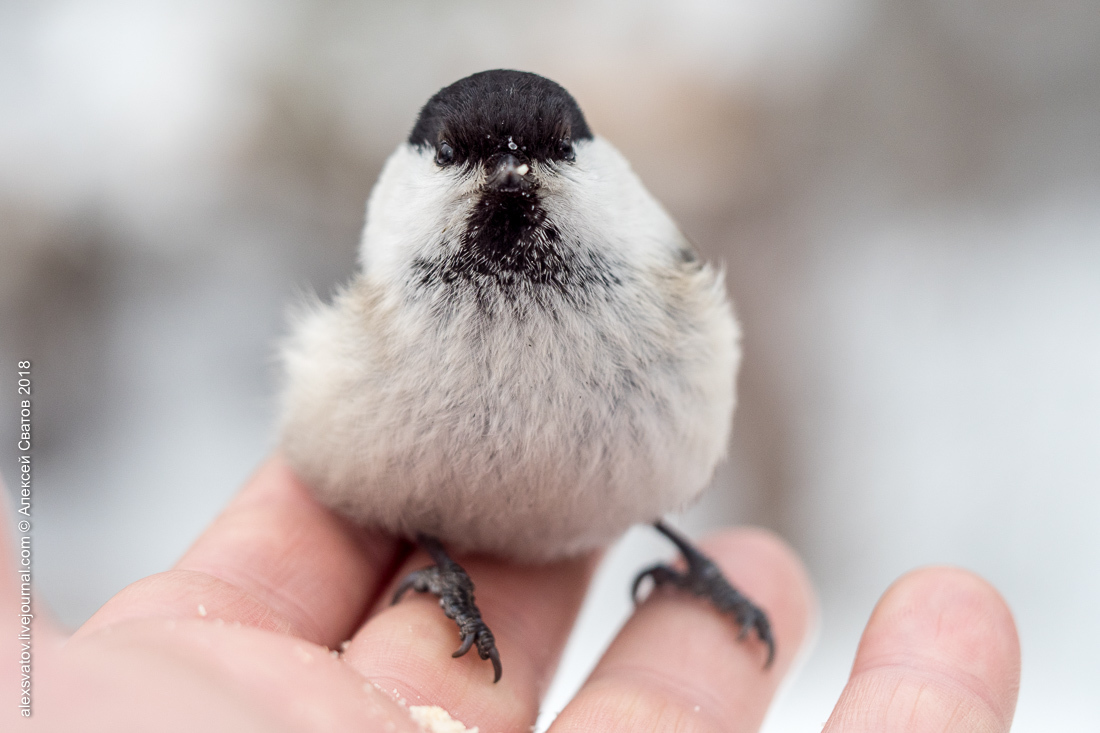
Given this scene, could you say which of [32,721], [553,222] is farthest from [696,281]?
[32,721]

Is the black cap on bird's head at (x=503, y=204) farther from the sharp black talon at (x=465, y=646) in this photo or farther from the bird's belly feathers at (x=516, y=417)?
the sharp black talon at (x=465, y=646)

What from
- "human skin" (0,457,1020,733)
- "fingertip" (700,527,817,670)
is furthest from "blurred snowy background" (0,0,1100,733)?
"human skin" (0,457,1020,733)

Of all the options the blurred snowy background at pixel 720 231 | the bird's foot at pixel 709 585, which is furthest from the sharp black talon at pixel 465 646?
the blurred snowy background at pixel 720 231

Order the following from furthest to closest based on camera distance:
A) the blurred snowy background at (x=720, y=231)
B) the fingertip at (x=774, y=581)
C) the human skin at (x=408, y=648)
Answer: the blurred snowy background at (x=720, y=231) → the fingertip at (x=774, y=581) → the human skin at (x=408, y=648)

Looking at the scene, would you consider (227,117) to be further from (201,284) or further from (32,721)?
(32,721)

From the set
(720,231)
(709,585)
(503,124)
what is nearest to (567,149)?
(503,124)

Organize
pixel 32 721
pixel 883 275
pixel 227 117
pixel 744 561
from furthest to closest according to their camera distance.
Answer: pixel 883 275, pixel 227 117, pixel 744 561, pixel 32 721

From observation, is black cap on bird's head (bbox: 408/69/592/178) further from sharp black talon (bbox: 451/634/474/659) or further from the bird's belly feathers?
sharp black talon (bbox: 451/634/474/659)
